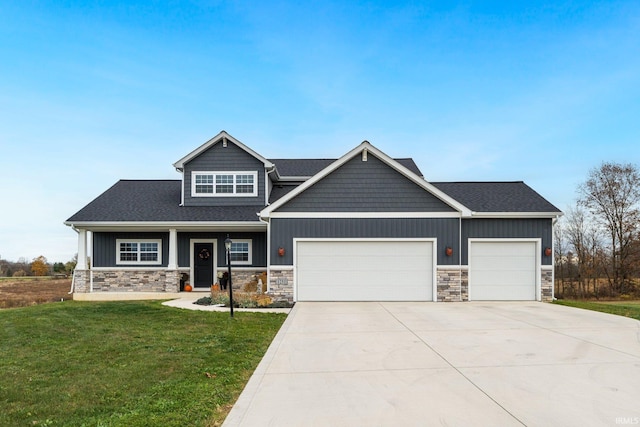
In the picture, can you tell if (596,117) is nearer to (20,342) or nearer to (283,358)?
(283,358)

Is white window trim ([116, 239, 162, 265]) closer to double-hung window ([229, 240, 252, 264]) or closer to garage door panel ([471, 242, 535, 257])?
double-hung window ([229, 240, 252, 264])

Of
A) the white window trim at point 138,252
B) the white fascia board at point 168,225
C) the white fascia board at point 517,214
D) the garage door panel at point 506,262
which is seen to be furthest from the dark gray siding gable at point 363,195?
the white window trim at point 138,252

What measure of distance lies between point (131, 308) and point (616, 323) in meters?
12.9

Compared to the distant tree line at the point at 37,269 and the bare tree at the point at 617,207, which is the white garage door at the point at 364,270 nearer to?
the bare tree at the point at 617,207

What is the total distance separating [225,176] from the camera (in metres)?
18.6

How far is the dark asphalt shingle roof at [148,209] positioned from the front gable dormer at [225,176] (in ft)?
1.45

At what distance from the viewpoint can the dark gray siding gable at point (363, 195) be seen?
14.6 metres

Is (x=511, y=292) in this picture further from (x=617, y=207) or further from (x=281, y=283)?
(x=617, y=207)

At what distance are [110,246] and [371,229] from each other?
11005 millimetres

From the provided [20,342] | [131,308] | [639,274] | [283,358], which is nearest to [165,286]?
[131,308]

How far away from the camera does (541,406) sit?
455 centimetres

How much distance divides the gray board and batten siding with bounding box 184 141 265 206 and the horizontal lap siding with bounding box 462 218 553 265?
28.4 feet

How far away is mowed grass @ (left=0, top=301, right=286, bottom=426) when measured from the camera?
4.45 meters

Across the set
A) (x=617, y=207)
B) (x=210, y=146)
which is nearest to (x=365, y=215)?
(x=210, y=146)
